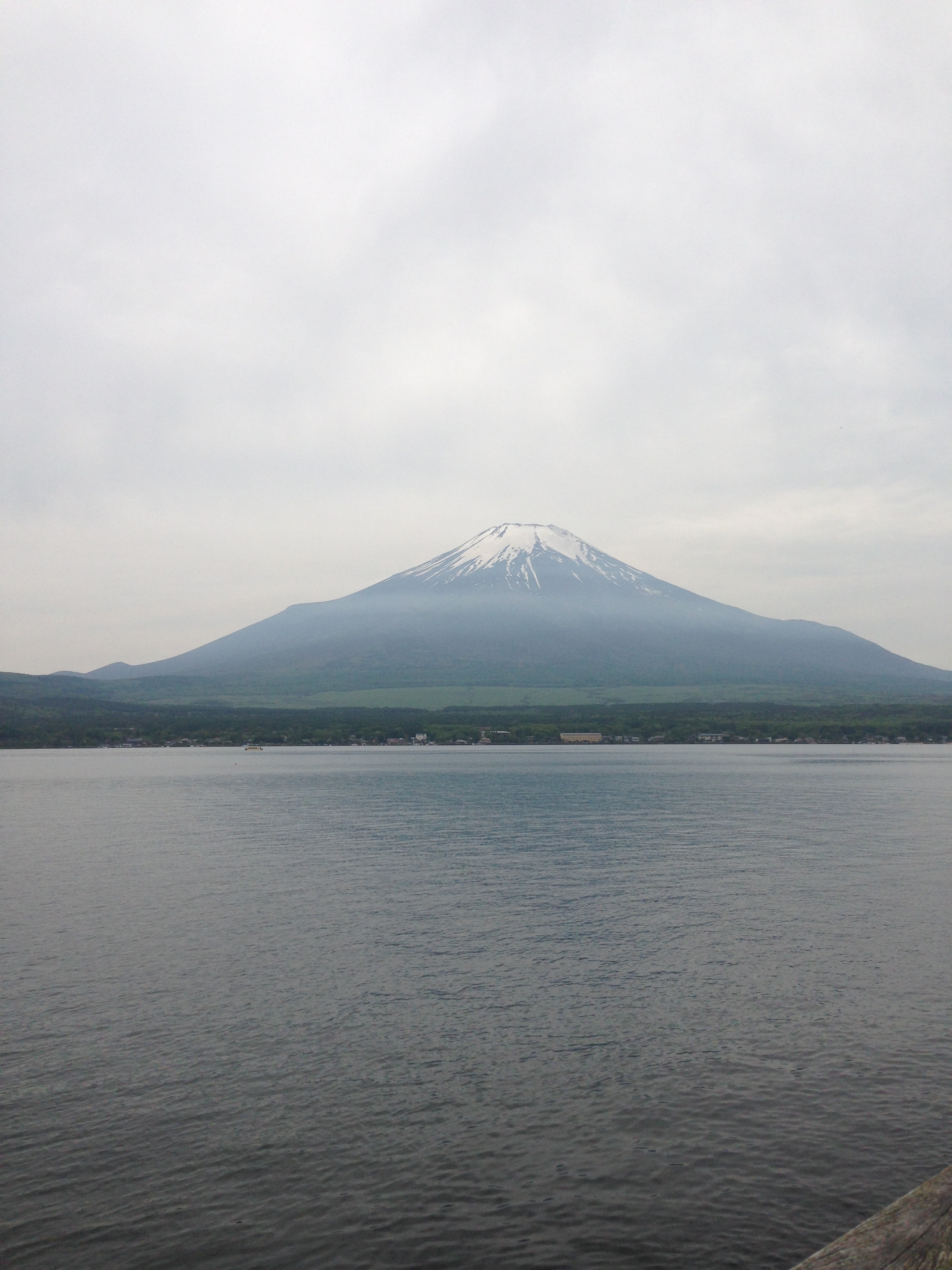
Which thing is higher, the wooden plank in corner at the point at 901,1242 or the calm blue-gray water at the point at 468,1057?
the wooden plank in corner at the point at 901,1242

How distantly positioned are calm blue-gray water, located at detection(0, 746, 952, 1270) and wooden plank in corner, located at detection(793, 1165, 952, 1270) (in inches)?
145

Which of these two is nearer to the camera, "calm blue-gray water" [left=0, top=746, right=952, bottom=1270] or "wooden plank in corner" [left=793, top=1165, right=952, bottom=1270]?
"wooden plank in corner" [left=793, top=1165, right=952, bottom=1270]

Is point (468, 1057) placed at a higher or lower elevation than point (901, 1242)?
lower

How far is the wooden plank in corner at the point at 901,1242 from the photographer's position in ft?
24.4

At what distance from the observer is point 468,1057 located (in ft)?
58.0

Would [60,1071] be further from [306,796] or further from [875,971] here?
[306,796]

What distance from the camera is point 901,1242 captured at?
303 inches

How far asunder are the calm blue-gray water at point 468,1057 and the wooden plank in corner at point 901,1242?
12.0 ft

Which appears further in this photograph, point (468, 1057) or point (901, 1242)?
point (468, 1057)

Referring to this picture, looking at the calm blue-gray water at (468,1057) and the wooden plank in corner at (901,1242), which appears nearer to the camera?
the wooden plank in corner at (901,1242)

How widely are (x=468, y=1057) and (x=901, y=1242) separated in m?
11.1

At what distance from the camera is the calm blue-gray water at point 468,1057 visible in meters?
12.0

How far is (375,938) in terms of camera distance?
27172 millimetres

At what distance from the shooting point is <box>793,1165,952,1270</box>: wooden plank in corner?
7.43 metres
